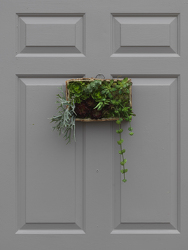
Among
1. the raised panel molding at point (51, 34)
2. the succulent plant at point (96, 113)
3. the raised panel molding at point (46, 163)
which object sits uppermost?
the raised panel molding at point (51, 34)

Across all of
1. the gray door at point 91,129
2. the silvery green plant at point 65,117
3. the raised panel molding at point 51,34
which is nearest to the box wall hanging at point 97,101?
the silvery green plant at point 65,117

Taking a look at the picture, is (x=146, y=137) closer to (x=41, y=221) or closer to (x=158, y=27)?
(x=158, y=27)

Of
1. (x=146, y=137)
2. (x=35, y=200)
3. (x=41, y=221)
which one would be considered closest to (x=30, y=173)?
(x=35, y=200)

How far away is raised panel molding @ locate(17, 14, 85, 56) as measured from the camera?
1505mm

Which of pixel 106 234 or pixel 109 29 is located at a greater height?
pixel 109 29

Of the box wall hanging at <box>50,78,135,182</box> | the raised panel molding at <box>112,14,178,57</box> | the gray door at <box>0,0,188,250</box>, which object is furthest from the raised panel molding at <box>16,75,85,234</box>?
the raised panel molding at <box>112,14,178,57</box>

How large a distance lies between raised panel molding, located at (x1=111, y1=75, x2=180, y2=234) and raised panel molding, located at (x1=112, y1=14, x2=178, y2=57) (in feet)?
0.48

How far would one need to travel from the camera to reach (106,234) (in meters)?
1.52

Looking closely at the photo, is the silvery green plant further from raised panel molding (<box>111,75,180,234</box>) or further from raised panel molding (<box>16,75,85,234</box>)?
raised panel molding (<box>111,75,180,234</box>)

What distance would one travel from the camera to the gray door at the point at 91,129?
151cm

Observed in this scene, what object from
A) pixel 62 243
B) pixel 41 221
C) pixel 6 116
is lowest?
pixel 62 243

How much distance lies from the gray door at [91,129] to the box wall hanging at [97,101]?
10 centimetres

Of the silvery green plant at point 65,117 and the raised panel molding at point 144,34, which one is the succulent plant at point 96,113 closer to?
the silvery green plant at point 65,117

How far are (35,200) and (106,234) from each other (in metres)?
0.37
